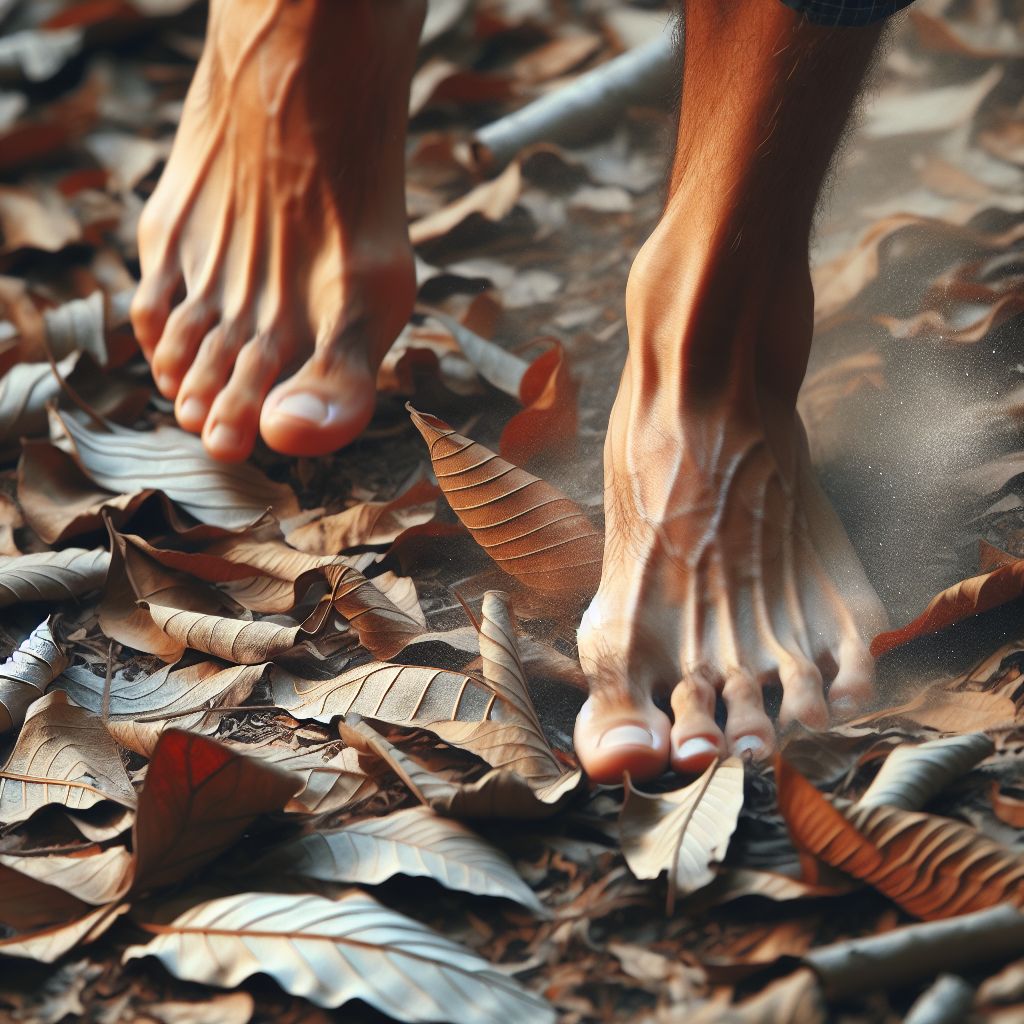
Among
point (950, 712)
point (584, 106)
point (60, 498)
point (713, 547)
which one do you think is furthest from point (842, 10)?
point (584, 106)

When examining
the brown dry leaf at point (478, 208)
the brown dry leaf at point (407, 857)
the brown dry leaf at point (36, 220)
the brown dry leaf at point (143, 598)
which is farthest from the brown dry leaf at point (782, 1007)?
the brown dry leaf at point (36, 220)

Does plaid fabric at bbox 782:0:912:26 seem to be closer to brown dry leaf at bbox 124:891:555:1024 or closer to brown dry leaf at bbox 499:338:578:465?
brown dry leaf at bbox 499:338:578:465

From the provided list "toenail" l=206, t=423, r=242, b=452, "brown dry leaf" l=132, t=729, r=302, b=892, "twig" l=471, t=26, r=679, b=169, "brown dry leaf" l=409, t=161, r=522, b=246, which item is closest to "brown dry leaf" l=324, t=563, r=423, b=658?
"brown dry leaf" l=132, t=729, r=302, b=892

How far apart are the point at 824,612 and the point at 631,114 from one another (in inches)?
48.9

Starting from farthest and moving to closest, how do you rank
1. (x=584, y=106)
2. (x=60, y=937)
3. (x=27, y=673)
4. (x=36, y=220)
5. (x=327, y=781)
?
1. (x=584, y=106)
2. (x=36, y=220)
3. (x=27, y=673)
4. (x=327, y=781)
5. (x=60, y=937)

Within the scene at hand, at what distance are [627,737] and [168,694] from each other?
1.22ft

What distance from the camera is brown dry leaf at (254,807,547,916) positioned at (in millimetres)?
676

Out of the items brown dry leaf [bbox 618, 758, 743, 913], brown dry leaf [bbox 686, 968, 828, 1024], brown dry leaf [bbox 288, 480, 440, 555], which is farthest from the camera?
brown dry leaf [bbox 288, 480, 440, 555]

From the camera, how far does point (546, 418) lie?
1.16 metres

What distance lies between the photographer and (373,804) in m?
0.77

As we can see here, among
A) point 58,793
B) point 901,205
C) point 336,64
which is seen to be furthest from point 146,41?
point 58,793

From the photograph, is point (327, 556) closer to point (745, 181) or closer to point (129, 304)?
point (745, 181)

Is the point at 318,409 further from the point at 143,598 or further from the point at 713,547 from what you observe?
the point at 713,547

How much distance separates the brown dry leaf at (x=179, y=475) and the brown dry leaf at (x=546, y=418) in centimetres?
24
